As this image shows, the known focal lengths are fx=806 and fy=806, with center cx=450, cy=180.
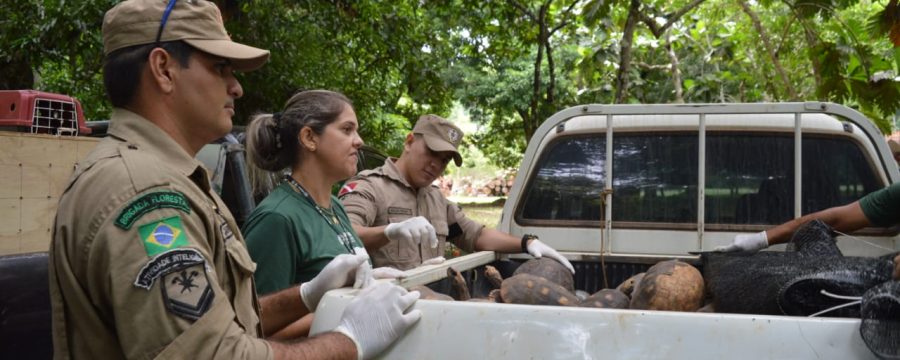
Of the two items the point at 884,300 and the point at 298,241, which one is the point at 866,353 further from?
the point at 298,241

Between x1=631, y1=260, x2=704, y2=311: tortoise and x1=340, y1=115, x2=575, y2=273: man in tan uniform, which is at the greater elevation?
x1=340, y1=115, x2=575, y2=273: man in tan uniform

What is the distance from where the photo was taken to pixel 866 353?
176cm

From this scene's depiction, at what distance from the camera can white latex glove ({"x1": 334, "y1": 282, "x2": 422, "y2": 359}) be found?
1.93m

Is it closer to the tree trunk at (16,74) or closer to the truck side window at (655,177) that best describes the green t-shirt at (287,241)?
the truck side window at (655,177)

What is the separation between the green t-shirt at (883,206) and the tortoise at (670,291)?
4.42 ft

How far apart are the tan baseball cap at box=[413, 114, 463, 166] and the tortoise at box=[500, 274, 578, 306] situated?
5.29 feet

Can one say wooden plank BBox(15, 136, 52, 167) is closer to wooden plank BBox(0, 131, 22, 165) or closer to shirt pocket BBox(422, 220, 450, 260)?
wooden plank BBox(0, 131, 22, 165)

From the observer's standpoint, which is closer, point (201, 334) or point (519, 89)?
point (201, 334)

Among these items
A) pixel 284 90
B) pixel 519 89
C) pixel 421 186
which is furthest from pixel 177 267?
pixel 519 89

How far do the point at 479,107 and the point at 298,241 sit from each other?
737 inches

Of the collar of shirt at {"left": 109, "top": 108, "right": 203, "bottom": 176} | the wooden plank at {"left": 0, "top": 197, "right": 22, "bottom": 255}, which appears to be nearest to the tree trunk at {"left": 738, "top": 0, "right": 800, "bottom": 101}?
the wooden plank at {"left": 0, "top": 197, "right": 22, "bottom": 255}

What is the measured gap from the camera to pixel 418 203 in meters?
4.31

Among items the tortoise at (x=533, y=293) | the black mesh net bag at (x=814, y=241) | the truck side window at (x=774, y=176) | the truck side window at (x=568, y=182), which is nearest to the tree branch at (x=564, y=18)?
the truck side window at (x=568, y=182)

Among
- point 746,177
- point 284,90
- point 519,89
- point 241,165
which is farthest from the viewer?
point 519,89
